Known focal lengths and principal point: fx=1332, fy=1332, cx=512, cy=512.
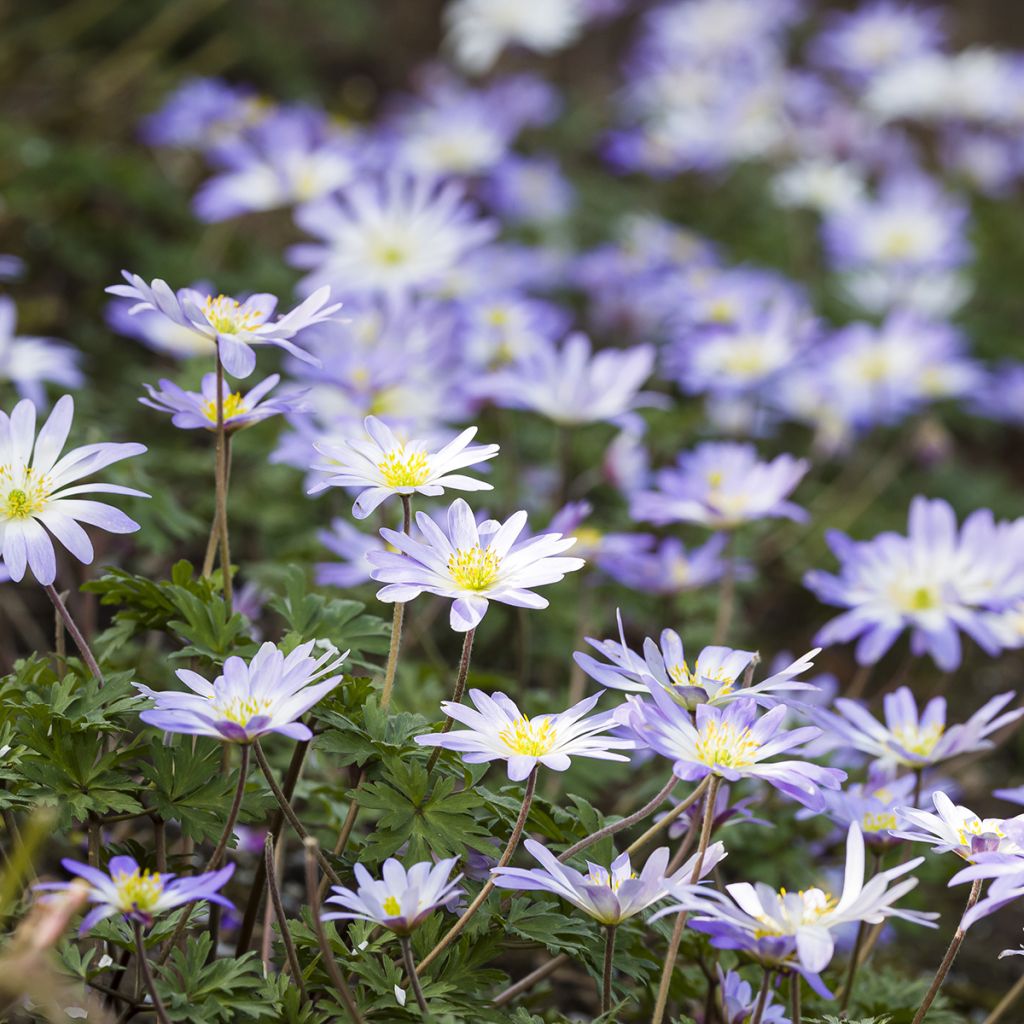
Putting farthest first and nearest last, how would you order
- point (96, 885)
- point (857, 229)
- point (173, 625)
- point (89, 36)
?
point (89, 36), point (857, 229), point (173, 625), point (96, 885)

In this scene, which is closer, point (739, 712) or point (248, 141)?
point (739, 712)

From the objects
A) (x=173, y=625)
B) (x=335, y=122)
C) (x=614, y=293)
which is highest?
(x=173, y=625)

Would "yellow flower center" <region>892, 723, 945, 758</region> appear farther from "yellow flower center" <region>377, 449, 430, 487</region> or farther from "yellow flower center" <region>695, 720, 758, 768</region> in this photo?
"yellow flower center" <region>377, 449, 430, 487</region>

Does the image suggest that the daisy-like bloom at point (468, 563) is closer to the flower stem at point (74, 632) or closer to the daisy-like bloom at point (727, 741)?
Result: the daisy-like bloom at point (727, 741)

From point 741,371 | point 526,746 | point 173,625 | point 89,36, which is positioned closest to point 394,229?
point 741,371

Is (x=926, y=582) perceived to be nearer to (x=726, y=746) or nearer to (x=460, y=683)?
(x=726, y=746)

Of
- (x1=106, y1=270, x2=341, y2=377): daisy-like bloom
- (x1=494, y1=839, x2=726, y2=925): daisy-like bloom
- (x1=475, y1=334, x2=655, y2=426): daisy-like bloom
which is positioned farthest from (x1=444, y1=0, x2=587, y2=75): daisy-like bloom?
(x1=494, y1=839, x2=726, y2=925): daisy-like bloom

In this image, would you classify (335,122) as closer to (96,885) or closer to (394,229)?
(394,229)

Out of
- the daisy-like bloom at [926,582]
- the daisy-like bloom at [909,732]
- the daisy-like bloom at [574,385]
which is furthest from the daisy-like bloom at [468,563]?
the daisy-like bloom at [574,385]
